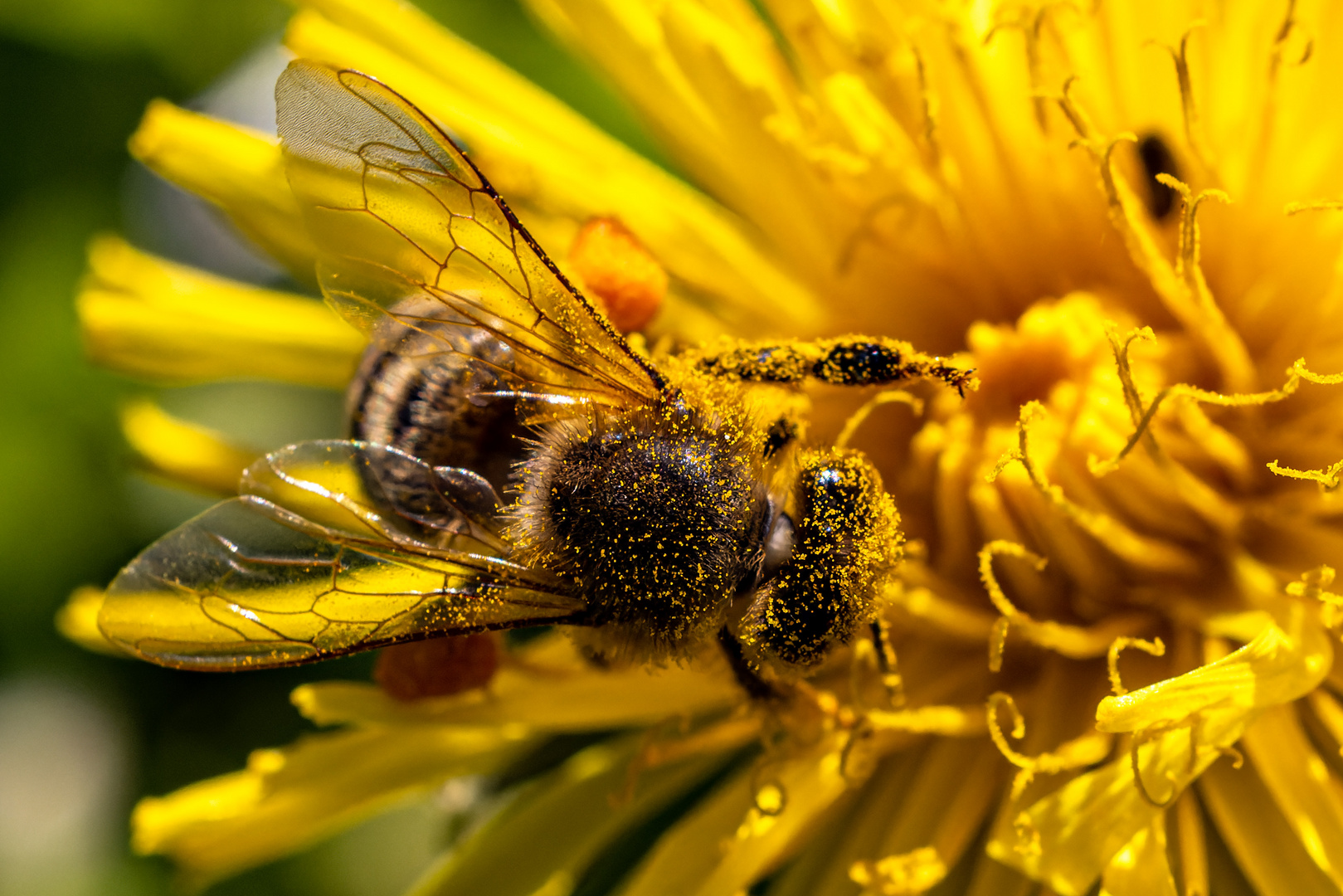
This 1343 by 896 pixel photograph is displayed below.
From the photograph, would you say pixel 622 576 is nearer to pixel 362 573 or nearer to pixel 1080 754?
pixel 362 573

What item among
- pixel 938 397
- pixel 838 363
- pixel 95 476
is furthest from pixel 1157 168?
pixel 95 476

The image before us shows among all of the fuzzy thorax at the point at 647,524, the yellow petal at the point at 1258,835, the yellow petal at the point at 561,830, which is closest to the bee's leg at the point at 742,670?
the fuzzy thorax at the point at 647,524

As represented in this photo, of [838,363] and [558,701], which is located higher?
[838,363]

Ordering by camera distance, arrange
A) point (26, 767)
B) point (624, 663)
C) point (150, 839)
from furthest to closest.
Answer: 1. point (26, 767)
2. point (150, 839)
3. point (624, 663)

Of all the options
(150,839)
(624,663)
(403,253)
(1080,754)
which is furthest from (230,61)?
(1080,754)

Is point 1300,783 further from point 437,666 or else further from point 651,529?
point 437,666
